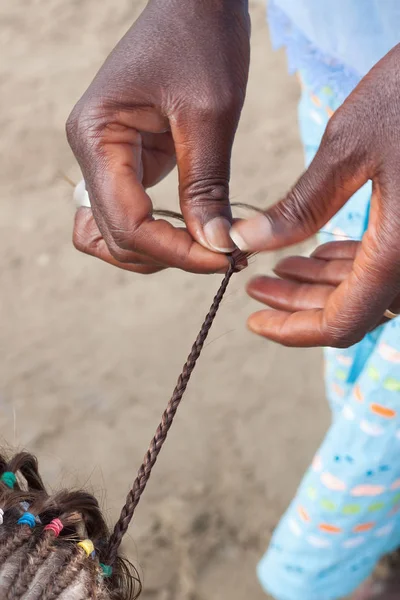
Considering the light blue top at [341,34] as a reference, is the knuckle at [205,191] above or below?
below

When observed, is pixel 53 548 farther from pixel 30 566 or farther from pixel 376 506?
pixel 376 506

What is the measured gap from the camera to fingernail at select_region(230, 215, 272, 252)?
89cm

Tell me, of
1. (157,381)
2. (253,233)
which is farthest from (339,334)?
(157,381)

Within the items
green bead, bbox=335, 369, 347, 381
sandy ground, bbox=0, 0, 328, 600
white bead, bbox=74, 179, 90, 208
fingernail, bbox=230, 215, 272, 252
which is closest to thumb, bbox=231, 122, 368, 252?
fingernail, bbox=230, 215, 272, 252

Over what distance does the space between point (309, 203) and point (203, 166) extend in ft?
0.55

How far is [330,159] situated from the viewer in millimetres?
846

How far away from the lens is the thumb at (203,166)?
0.96 metres

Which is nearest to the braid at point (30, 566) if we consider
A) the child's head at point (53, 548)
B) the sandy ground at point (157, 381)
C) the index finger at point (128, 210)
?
the child's head at point (53, 548)

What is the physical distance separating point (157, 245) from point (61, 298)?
1.68 meters

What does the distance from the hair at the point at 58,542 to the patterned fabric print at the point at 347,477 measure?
0.47 m

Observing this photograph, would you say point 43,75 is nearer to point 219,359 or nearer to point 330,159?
point 219,359

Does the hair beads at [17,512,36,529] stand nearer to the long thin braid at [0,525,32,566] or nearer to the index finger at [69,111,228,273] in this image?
the long thin braid at [0,525,32,566]

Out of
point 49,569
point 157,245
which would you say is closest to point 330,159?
point 157,245

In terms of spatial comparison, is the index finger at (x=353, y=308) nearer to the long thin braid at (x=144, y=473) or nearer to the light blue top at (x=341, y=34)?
the long thin braid at (x=144, y=473)
